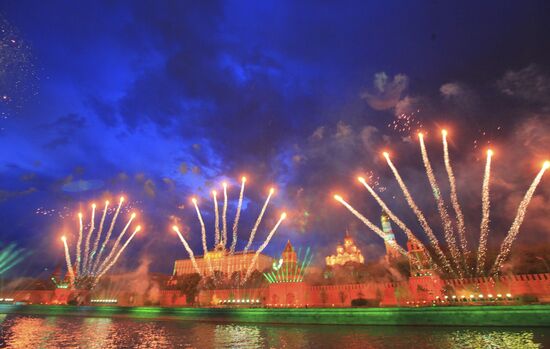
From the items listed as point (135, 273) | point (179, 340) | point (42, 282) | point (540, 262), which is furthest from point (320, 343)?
point (42, 282)

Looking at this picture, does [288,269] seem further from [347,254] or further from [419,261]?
[347,254]

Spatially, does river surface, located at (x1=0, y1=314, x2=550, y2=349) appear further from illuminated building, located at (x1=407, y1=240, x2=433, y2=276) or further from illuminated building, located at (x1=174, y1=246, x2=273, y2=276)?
illuminated building, located at (x1=174, y1=246, x2=273, y2=276)

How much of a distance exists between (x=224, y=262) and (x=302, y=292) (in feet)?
244

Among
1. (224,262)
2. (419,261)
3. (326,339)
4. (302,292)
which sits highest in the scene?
(224,262)

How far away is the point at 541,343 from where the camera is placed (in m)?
15.9

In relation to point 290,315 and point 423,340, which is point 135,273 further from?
point 423,340

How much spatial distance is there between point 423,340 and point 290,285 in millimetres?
20889

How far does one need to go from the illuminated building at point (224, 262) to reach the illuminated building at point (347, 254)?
23.7 m

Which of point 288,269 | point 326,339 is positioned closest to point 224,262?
point 288,269

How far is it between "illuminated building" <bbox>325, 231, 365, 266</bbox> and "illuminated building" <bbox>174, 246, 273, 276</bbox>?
77.9ft

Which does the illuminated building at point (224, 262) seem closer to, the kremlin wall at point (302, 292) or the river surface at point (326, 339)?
the kremlin wall at point (302, 292)

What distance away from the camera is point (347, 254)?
109 m

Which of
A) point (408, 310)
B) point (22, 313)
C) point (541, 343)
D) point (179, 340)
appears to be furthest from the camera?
point (22, 313)

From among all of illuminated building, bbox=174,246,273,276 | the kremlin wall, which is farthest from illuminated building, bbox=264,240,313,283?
illuminated building, bbox=174,246,273,276
